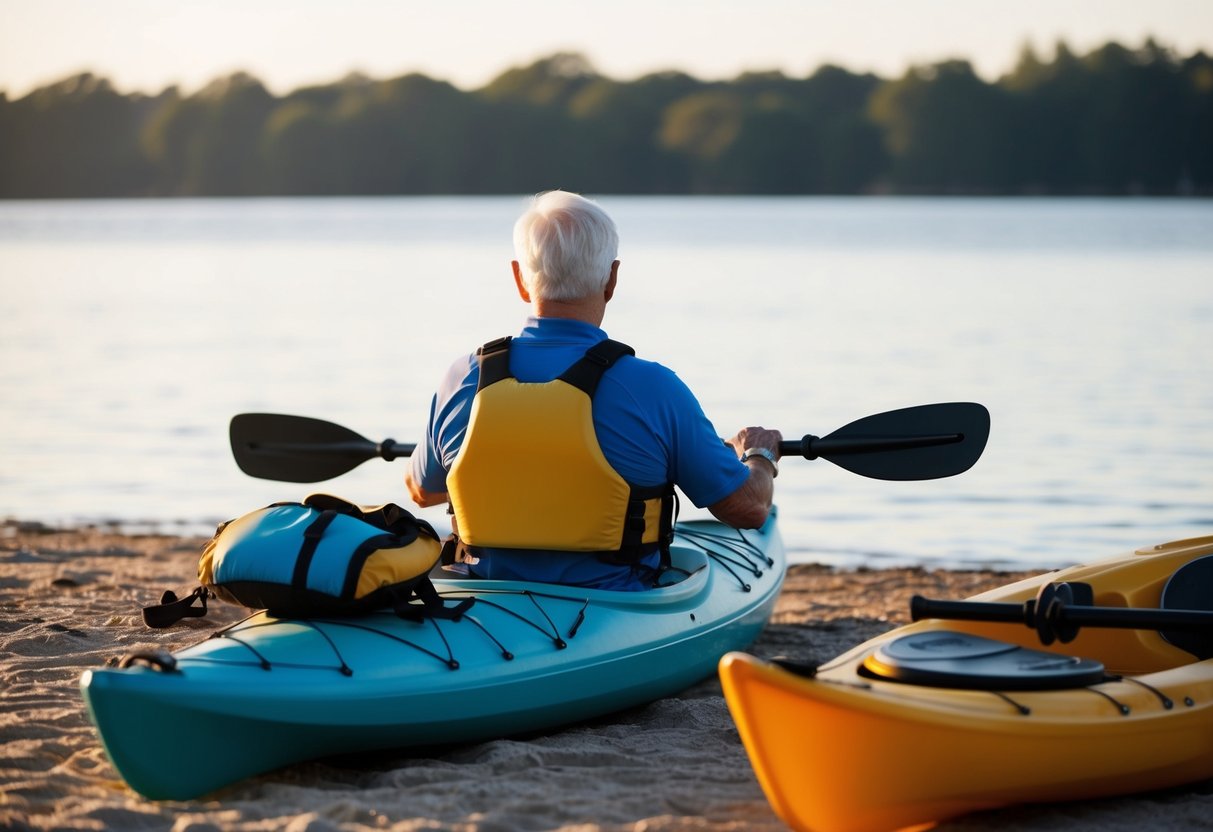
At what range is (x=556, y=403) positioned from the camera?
3.79 meters

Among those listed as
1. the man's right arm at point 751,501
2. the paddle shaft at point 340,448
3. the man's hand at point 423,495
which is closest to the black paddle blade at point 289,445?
the paddle shaft at point 340,448

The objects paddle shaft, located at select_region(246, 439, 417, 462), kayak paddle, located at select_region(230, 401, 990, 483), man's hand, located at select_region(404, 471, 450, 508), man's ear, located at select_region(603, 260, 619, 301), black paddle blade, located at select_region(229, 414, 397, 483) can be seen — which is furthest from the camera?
black paddle blade, located at select_region(229, 414, 397, 483)

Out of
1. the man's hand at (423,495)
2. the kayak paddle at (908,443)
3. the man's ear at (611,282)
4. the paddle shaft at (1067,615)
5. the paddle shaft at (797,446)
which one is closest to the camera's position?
the paddle shaft at (1067,615)

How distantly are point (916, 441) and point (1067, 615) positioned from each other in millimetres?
1706

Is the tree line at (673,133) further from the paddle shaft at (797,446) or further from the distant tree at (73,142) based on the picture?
the paddle shaft at (797,446)

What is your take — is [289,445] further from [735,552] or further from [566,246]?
[566,246]

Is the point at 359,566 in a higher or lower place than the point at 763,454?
lower

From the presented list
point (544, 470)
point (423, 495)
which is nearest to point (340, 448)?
point (423, 495)

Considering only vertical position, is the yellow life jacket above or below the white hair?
below

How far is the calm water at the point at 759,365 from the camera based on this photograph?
8.80 m

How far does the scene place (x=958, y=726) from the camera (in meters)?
3.08

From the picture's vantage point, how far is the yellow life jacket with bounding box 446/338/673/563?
3793mm

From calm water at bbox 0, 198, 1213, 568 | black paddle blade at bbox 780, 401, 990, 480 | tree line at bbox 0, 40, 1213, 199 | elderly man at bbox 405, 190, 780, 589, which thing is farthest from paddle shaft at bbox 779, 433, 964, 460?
tree line at bbox 0, 40, 1213, 199

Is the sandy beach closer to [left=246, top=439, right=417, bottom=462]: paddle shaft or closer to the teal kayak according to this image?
the teal kayak
